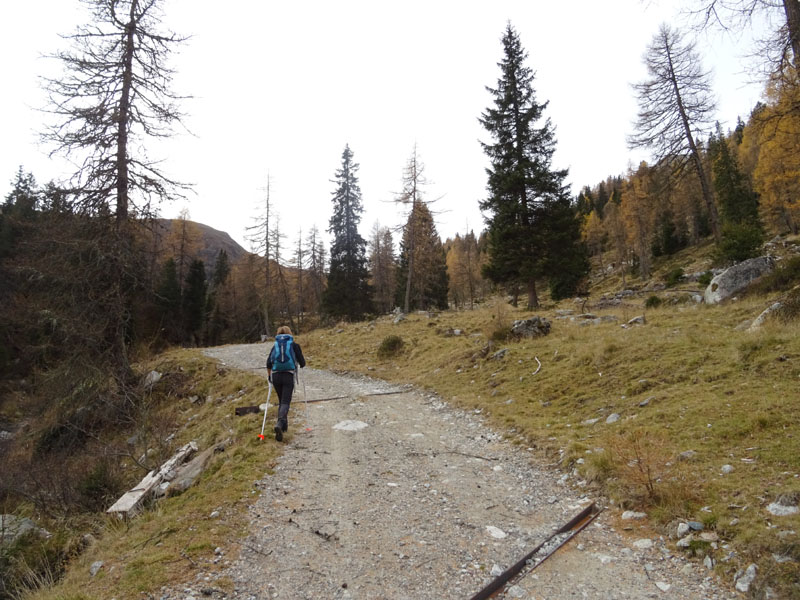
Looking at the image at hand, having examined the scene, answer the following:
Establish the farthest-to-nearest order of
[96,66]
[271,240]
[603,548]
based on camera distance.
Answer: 1. [271,240]
2. [96,66]
3. [603,548]

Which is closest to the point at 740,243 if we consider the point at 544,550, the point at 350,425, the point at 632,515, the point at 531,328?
the point at 531,328

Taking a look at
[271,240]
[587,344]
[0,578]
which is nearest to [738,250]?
[587,344]

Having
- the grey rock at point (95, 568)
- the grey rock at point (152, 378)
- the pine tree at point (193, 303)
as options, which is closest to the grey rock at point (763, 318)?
the grey rock at point (95, 568)

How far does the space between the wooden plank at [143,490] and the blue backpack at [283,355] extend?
258 cm

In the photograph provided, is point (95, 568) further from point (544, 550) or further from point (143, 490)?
point (544, 550)

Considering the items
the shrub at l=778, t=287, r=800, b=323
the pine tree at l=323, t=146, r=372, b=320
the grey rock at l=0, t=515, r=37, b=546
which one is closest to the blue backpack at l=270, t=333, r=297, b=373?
the grey rock at l=0, t=515, r=37, b=546

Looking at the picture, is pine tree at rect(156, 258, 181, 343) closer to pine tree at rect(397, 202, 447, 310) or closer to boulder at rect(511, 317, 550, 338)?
pine tree at rect(397, 202, 447, 310)

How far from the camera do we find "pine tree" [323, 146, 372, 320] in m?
38.6

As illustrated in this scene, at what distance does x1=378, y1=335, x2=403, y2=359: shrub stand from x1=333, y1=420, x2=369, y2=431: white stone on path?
7886mm

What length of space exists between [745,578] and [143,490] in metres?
8.10

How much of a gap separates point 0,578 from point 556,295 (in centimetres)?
3608

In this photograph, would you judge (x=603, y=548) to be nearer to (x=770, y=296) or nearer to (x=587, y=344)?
(x=587, y=344)

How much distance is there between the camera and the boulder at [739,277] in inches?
477

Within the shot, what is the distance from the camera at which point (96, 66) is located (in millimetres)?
13188
